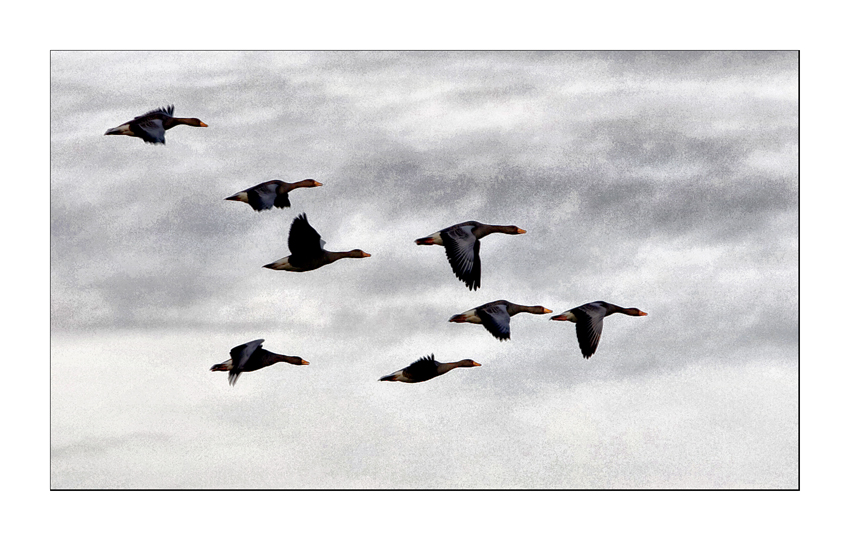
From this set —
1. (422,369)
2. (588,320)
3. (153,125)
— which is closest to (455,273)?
(422,369)

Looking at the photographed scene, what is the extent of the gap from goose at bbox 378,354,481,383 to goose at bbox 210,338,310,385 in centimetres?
59

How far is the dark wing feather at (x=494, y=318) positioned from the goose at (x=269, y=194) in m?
1.26

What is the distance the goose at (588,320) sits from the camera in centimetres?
633

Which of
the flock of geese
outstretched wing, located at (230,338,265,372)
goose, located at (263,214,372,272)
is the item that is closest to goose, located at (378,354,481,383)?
the flock of geese

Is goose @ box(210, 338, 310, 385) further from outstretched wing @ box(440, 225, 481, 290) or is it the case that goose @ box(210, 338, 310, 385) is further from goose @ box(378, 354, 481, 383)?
outstretched wing @ box(440, 225, 481, 290)

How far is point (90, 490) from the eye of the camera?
6234mm

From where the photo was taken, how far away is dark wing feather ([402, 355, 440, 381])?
6289mm

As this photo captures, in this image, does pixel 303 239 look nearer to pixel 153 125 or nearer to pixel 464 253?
pixel 464 253

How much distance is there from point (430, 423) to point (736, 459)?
1835 millimetres

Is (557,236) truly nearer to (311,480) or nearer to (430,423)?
(430,423)

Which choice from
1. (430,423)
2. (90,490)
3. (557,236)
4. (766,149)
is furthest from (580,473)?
(90,490)

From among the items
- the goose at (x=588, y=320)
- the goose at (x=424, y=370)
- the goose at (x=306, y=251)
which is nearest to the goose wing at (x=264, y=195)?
the goose at (x=306, y=251)

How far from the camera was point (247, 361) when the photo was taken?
6262mm

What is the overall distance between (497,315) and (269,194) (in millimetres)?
1557
